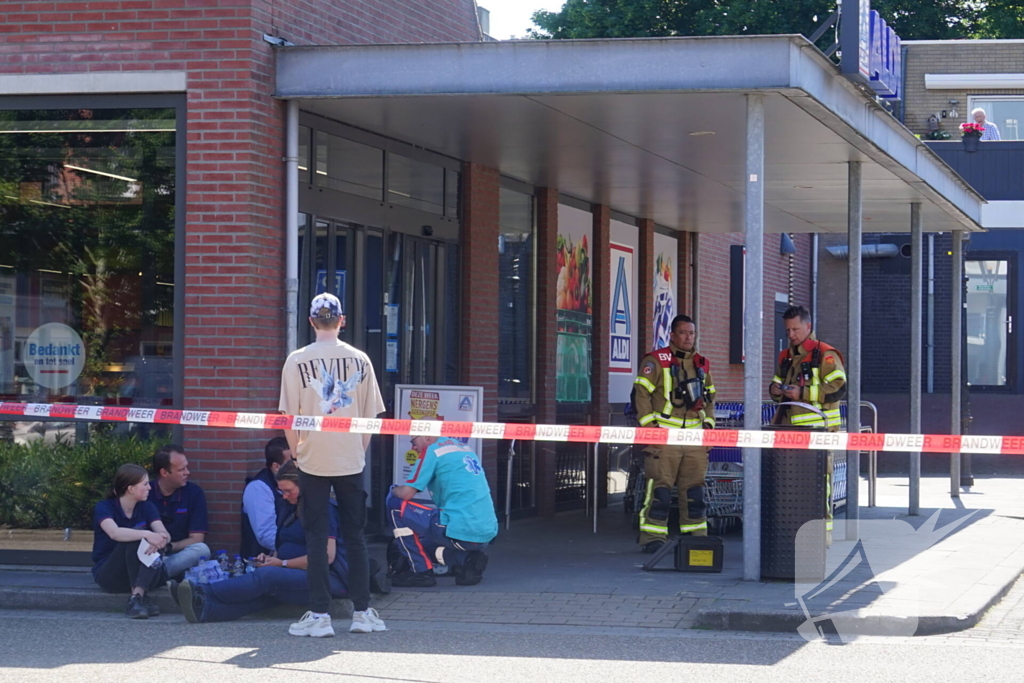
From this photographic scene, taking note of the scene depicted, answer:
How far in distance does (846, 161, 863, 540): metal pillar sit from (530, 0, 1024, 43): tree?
27.6 m

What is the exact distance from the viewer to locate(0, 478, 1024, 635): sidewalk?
821 cm

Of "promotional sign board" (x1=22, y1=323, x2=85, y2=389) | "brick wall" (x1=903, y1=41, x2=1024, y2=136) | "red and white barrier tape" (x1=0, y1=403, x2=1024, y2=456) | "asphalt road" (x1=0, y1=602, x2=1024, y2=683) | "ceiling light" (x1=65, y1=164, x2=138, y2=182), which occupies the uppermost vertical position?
"brick wall" (x1=903, y1=41, x2=1024, y2=136)

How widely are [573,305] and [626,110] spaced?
536 centimetres

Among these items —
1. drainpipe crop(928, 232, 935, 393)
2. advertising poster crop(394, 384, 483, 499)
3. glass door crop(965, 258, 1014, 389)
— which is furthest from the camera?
drainpipe crop(928, 232, 935, 393)

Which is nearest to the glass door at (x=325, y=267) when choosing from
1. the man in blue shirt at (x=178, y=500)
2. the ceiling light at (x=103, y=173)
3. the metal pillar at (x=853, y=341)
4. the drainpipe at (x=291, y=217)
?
the drainpipe at (x=291, y=217)

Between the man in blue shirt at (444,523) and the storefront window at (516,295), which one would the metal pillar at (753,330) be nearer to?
the man in blue shirt at (444,523)

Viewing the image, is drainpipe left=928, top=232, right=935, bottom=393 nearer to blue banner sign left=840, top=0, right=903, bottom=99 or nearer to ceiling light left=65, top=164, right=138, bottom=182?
blue banner sign left=840, top=0, right=903, bottom=99

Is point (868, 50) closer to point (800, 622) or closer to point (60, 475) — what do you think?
point (800, 622)

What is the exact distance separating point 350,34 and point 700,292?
9.44 meters

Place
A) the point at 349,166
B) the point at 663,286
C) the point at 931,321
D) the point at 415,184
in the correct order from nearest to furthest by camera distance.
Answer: the point at 349,166 → the point at 415,184 → the point at 663,286 → the point at 931,321

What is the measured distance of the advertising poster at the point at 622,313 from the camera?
1634 cm

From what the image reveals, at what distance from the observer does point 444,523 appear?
9.46 m

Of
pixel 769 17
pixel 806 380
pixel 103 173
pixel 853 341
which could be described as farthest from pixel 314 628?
pixel 769 17

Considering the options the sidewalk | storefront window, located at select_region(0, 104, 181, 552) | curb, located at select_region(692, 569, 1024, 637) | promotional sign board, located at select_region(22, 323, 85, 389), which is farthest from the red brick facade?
curb, located at select_region(692, 569, 1024, 637)
